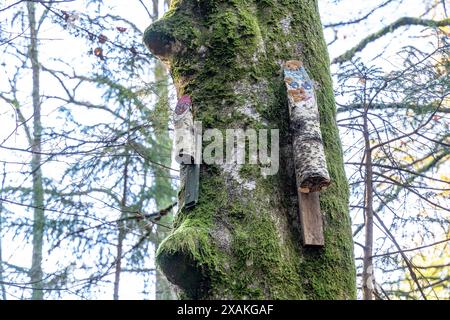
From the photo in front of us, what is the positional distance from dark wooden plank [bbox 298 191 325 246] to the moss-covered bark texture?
0.03 m

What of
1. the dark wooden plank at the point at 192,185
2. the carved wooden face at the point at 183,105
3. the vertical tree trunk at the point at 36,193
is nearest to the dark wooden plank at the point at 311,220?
the dark wooden plank at the point at 192,185

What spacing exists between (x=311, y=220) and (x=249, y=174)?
0.22 metres

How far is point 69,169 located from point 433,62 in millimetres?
3140

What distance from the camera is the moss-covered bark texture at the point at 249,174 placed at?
59.9 inches

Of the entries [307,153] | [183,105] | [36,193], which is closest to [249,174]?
[307,153]

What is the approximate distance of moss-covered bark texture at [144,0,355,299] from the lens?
1.52 meters

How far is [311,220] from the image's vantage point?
1602mm

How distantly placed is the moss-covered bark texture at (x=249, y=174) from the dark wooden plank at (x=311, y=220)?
0.03 metres

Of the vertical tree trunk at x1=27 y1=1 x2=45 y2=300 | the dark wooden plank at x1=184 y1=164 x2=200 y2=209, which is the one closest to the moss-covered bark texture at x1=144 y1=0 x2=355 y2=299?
the dark wooden plank at x1=184 y1=164 x2=200 y2=209

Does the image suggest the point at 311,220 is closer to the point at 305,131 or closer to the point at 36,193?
the point at 305,131

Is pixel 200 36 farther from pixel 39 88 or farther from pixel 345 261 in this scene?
pixel 39 88

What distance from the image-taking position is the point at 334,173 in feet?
5.80

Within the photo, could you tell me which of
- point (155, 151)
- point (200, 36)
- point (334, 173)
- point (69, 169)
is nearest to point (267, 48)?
point (200, 36)

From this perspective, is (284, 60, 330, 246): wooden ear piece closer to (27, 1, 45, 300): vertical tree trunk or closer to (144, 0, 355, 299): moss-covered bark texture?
(144, 0, 355, 299): moss-covered bark texture
